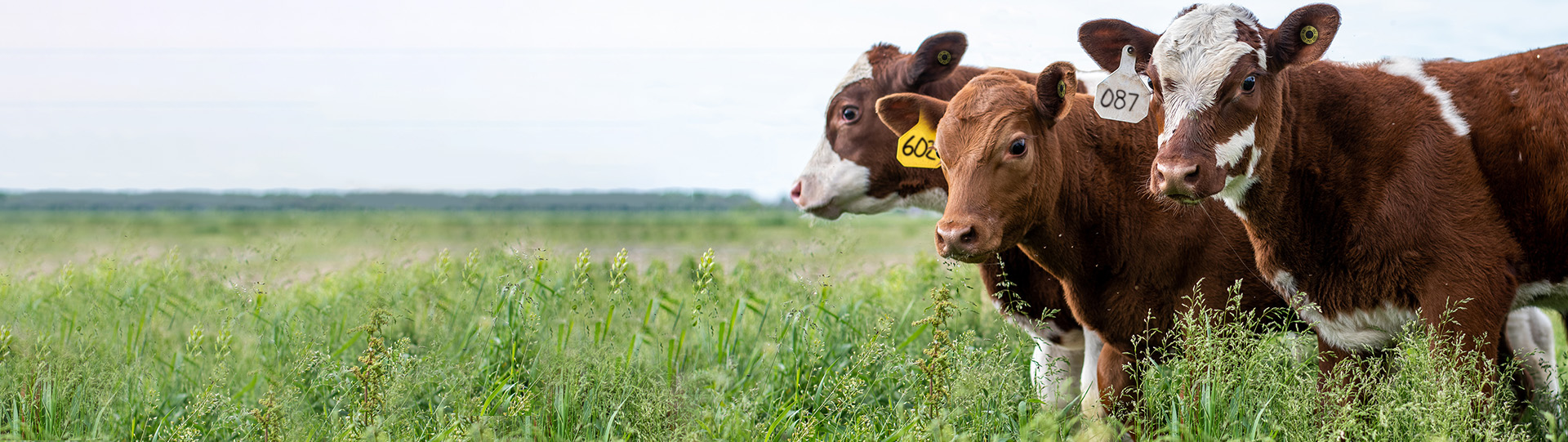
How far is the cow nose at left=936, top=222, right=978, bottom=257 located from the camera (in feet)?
11.8

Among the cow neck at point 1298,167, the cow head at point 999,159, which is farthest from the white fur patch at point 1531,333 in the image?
the cow head at point 999,159

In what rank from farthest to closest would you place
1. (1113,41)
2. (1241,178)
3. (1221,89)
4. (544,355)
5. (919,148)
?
1. (919,148)
2. (544,355)
3. (1113,41)
4. (1241,178)
5. (1221,89)

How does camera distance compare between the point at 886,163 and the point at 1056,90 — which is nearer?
the point at 1056,90

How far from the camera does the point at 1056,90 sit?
3.97 metres

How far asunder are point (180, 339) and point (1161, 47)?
544 cm

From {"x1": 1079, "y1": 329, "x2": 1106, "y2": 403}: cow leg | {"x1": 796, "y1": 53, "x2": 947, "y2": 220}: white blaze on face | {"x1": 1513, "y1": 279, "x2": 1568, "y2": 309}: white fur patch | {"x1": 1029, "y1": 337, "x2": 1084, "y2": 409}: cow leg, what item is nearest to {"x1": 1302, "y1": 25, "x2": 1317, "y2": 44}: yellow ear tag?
{"x1": 1513, "y1": 279, "x2": 1568, "y2": 309}: white fur patch

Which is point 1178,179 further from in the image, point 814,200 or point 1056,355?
point 814,200

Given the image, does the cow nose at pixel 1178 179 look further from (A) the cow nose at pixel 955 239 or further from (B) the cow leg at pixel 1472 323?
(B) the cow leg at pixel 1472 323

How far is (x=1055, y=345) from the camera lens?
197 inches

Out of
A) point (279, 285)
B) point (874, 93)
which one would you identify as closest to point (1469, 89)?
point (874, 93)

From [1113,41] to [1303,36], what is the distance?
79 centimetres

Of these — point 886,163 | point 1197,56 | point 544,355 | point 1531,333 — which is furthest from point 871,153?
point 1531,333

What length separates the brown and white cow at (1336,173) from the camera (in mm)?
3457

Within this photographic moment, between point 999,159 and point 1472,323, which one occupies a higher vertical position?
point 999,159
